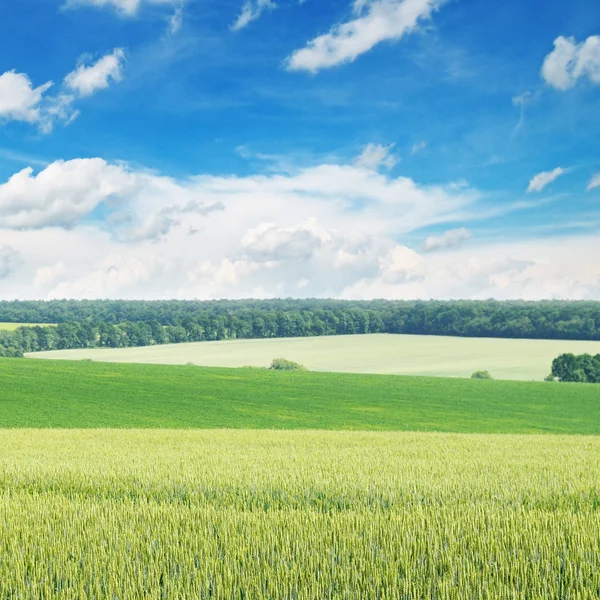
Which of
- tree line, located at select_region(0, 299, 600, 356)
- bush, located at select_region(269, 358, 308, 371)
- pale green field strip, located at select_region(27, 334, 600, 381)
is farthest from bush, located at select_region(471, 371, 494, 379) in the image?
tree line, located at select_region(0, 299, 600, 356)

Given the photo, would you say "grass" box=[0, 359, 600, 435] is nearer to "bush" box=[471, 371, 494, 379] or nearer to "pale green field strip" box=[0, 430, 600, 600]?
"bush" box=[471, 371, 494, 379]

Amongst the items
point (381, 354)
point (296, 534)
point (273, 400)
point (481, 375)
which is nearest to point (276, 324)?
point (381, 354)

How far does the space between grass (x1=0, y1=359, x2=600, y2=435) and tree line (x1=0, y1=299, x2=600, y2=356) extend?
4696 centimetres

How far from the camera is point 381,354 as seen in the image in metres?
112

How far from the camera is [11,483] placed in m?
11.8

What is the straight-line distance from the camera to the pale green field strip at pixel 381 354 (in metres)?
95.9

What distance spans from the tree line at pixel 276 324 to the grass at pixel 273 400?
47.0m

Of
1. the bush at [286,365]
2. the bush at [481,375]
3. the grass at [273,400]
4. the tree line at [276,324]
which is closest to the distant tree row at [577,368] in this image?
the bush at [481,375]

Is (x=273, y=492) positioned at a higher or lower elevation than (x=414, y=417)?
higher

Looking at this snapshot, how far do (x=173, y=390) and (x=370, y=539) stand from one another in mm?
54977

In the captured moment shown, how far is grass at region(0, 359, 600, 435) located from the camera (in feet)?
156

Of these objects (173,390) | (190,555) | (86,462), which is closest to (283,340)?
(173,390)

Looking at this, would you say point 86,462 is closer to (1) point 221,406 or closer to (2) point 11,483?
(2) point 11,483

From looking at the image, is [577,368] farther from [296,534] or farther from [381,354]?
[296,534]
